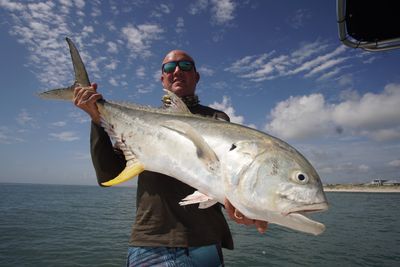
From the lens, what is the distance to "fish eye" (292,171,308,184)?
1.98 m

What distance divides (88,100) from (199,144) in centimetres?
158

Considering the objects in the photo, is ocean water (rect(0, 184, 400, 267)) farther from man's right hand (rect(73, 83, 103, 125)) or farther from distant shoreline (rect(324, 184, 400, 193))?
distant shoreline (rect(324, 184, 400, 193))

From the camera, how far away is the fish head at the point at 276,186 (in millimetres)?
1896

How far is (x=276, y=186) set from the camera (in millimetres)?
1985

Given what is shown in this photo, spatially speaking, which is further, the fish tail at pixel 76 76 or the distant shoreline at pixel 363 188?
the distant shoreline at pixel 363 188

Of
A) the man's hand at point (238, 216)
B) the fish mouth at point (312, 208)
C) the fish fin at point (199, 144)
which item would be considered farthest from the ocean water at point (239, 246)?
the fish mouth at point (312, 208)

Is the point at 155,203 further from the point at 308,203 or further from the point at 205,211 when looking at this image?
the point at 308,203

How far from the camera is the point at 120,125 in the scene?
3.16 m

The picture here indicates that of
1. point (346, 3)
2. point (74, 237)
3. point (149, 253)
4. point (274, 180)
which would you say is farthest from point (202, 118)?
point (74, 237)

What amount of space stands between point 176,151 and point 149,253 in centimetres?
106

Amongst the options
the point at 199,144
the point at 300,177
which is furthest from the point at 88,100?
the point at 300,177

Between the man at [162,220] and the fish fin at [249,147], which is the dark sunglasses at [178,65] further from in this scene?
the fish fin at [249,147]

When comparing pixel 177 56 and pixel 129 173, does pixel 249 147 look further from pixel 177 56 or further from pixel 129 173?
pixel 177 56

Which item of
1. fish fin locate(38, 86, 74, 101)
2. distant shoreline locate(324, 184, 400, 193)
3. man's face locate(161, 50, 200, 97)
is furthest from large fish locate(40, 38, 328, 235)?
distant shoreline locate(324, 184, 400, 193)
